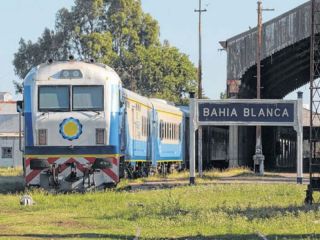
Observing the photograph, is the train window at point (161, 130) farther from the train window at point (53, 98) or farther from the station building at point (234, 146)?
the train window at point (53, 98)

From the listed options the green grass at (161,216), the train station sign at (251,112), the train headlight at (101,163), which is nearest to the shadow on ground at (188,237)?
the green grass at (161,216)

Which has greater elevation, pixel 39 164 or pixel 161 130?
pixel 161 130

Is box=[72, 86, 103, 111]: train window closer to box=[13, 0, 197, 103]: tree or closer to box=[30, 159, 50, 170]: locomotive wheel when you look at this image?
box=[30, 159, 50, 170]: locomotive wheel

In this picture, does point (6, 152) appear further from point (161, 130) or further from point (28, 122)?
point (28, 122)

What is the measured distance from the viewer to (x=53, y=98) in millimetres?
22312

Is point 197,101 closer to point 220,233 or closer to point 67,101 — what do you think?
point 67,101

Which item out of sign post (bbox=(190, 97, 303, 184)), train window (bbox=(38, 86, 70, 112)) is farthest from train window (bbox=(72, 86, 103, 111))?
sign post (bbox=(190, 97, 303, 184))

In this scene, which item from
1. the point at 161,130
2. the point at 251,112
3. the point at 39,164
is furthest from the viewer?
the point at 161,130

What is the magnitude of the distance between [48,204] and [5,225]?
4.06m

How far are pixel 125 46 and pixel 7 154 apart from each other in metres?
18.4

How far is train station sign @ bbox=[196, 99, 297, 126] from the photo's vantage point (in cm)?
2822

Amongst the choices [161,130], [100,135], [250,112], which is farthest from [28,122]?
[161,130]

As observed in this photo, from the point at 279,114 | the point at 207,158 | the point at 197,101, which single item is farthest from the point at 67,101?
the point at 207,158

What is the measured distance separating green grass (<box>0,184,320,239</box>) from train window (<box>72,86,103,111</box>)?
2.55 m
